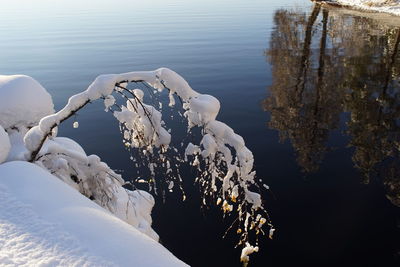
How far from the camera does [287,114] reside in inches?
603

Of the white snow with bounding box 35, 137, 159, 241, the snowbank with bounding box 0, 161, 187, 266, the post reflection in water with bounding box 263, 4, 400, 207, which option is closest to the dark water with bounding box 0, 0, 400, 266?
the post reflection in water with bounding box 263, 4, 400, 207

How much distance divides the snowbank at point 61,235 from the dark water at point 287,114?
469cm

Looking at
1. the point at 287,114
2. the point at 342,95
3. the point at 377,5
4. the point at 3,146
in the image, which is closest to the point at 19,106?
the point at 3,146

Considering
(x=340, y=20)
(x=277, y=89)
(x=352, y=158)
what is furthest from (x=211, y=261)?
(x=340, y=20)

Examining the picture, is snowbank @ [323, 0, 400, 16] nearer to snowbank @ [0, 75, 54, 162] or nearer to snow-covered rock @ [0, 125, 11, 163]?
snowbank @ [0, 75, 54, 162]

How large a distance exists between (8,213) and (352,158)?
34.6 feet

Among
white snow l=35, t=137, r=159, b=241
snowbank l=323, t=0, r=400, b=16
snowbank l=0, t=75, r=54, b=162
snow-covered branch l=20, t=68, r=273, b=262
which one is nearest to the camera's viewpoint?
snow-covered branch l=20, t=68, r=273, b=262

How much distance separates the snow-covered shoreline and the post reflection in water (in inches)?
351

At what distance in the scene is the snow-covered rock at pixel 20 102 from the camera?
580 centimetres

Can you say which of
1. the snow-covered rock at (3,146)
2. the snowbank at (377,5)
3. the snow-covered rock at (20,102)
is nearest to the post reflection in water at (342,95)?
the snow-covered rock at (20,102)

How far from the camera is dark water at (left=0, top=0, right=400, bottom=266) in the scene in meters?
8.29

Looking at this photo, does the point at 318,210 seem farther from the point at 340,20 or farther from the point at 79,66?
the point at 340,20

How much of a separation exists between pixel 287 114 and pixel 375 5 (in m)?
33.8

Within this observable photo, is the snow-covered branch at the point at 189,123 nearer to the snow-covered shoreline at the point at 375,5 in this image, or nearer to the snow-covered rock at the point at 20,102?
the snow-covered rock at the point at 20,102
